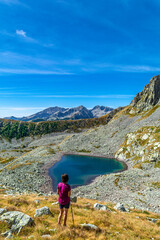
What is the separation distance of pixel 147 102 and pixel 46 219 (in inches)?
6622

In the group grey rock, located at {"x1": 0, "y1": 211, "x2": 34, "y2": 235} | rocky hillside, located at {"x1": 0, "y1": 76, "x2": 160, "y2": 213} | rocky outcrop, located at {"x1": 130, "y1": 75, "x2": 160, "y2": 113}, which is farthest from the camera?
rocky outcrop, located at {"x1": 130, "y1": 75, "x2": 160, "y2": 113}

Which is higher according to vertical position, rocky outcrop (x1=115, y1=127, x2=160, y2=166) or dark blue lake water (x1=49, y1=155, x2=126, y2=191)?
rocky outcrop (x1=115, y1=127, x2=160, y2=166)

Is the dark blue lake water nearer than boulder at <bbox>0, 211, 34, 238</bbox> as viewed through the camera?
No

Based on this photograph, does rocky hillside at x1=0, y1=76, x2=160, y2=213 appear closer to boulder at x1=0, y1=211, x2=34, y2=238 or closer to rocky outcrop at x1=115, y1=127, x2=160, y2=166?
rocky outcrop at x1=115, y1=127, x2=160, y2=166

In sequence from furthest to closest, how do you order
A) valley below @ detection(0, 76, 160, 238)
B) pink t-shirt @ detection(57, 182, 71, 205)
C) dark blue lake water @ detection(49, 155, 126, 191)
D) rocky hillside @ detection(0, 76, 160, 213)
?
dark blue lake water @ detection(49, 155, 126, 191)
rocky hillside @ detection(0, 76, 160, 213)
valley below @ detection(0, 76, 160, 238)
pink t-shirt @ detection(57, 182, 71, 205)

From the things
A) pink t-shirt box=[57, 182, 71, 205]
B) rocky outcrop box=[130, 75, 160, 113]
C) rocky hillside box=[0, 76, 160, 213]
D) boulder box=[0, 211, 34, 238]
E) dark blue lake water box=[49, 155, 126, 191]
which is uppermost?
rocky outcrop box=[130, 75, 160, 113]

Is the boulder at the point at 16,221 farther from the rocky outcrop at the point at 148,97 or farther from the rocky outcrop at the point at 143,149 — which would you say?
the rocky outcrop at the point at 148,97

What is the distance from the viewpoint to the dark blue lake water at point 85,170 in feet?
193

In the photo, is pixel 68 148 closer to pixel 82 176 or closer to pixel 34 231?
pixel 82 176

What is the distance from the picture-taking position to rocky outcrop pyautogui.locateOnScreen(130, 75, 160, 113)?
6012 inches

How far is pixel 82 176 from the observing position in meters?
63.0

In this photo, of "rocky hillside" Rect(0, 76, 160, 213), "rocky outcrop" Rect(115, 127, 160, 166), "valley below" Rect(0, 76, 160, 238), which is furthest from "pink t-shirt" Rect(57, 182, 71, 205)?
"rocky outcrop" Rect(115, 127, 160, 166)

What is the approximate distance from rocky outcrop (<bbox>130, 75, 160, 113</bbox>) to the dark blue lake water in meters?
96.3

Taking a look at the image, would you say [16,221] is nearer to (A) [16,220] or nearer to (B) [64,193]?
(A) [16,220]
